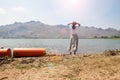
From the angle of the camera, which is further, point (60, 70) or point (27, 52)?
point (27, 52)

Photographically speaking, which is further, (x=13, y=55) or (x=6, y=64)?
(x=13, y=55)

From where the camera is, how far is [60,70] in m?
11.8

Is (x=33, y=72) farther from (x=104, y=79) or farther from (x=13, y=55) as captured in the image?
(x=13, y=55)

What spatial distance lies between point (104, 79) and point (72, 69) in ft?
7.20

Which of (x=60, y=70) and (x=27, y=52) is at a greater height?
(x=27, y=52)

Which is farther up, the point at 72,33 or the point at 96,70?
the point at 72,33

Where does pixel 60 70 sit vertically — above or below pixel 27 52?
below

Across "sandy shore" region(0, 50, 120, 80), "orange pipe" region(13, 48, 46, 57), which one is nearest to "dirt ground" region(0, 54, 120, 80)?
"sandy shore" region(0, 50, 120, 80)

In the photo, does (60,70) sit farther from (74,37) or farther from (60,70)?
(74,37)

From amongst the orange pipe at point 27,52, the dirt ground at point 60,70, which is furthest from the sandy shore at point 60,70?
the orange pipe at point 27,52

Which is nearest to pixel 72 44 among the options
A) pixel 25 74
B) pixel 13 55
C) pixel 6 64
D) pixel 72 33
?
pixel 72 33

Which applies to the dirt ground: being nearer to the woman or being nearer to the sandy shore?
the sandy shore

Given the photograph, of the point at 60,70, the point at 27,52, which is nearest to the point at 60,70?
the point at 60,70

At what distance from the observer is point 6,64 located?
13.7 meters
